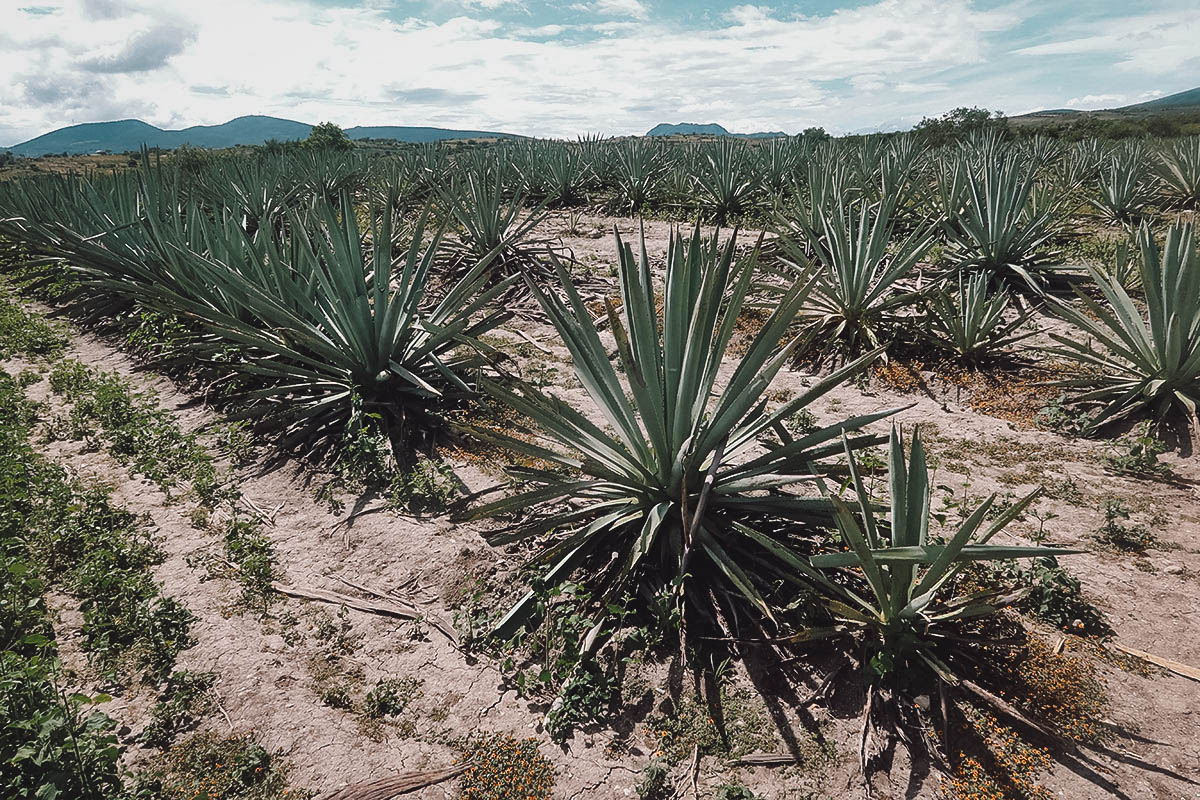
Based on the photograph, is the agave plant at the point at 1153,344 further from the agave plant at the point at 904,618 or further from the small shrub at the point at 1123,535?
the agave plant at the point at 904,618

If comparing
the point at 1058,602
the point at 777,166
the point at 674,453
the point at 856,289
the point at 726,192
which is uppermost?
the point at 777,166

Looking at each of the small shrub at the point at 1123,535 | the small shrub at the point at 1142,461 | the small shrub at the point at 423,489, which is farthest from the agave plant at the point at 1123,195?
the small shrub at the point at 423,489

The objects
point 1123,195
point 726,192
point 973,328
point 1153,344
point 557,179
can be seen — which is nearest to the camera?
point 1153,344

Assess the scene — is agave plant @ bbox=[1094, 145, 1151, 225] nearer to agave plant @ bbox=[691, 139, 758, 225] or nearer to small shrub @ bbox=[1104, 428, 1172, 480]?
agave plant @ bbox=[691, 139, 758, 225]

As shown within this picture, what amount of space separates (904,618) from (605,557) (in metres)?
1.35

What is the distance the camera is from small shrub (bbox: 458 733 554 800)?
2115mm

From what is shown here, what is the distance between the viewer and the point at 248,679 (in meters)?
2.55

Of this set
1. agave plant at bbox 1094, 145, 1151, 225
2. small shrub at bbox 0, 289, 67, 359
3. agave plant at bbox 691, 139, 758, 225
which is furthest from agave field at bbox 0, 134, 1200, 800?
agave plant at bbox 1094, 145, 1151, 225

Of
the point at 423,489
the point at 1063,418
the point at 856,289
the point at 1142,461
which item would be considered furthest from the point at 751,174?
the point at 423,489

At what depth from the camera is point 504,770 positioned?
219 cm

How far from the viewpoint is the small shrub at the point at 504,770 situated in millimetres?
2115

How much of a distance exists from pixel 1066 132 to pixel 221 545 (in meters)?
36.9

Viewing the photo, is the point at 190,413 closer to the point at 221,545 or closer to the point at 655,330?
the point at 221,545

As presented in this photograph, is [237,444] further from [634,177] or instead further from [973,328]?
[634,177]
